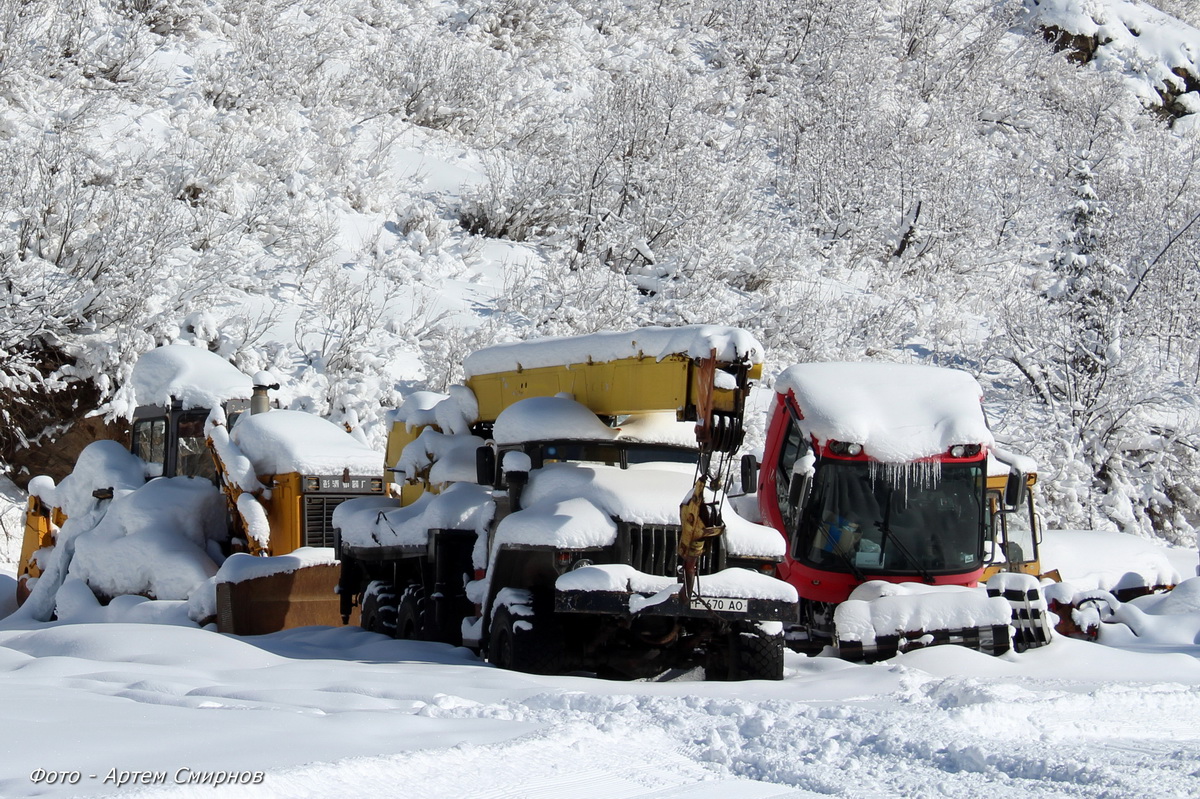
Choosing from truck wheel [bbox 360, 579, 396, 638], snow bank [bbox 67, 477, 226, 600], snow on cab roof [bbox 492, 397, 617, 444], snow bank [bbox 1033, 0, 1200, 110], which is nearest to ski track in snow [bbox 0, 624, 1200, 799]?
snow on cab roof [bbox 492, 397, 617, 444]

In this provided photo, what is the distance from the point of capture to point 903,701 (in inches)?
302

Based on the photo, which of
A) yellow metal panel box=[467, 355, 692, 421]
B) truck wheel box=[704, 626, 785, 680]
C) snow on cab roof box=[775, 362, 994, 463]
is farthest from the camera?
snow on cab roof box=[775, 362, 994, 463]

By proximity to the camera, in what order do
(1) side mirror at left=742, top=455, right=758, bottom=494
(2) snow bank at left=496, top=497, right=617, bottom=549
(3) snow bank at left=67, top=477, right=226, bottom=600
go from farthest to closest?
(3) snow bank at left=67, top=477, right=226, bottom=600, (1) side mirror at left=742, top=455, right=758, bottom=494, (2) snow bank at left=496, top=497, right=617, bottom=549

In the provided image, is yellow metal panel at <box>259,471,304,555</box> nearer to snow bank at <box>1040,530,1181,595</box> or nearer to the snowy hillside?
the snowy hillside

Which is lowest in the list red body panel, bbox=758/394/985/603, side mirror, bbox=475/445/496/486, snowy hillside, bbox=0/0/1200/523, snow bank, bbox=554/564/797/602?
red body panel, bbox=758/394/985/603

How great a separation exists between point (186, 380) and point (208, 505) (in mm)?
1687

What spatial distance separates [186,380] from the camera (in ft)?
47.5

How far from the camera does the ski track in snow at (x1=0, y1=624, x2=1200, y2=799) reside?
490 cm

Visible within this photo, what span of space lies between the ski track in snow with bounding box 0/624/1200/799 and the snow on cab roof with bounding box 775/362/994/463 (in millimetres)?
2998

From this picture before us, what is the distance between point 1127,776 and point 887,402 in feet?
22.4

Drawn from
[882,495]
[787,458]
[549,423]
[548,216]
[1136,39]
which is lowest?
[882,495]

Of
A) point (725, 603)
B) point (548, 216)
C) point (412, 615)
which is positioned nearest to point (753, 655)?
point (725, 603)

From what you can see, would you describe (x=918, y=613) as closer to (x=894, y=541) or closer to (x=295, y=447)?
(x=894, y=541)

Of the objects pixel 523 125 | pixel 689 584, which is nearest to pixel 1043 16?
pixel 523 125
